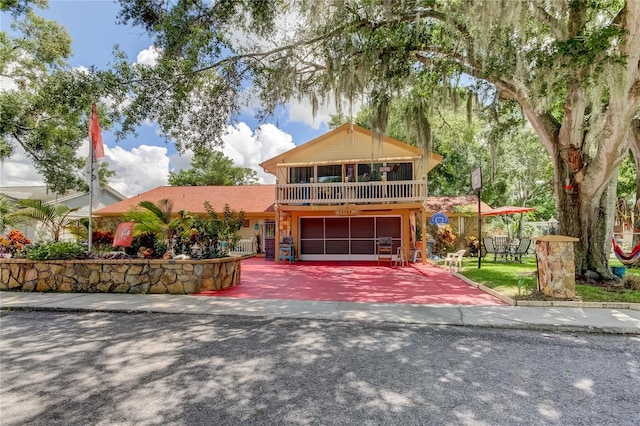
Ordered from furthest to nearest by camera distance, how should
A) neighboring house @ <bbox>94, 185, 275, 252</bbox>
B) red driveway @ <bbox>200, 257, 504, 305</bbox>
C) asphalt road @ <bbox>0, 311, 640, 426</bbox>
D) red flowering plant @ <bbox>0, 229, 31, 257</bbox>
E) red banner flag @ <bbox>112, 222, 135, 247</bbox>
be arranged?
neighboring house @ <bbox>94, 185, 275, 252</bbox>, red flowering plant @ <bbox>0, 229, 31, 257</bbox>, red banner flag @ <bbox>112, 222, 135, 247</bbox>, red driveway @ <bbox>200, 257, 504, 305</bbox>, asphalt road @ <bbox>0, 311, 640, 426</bbox>

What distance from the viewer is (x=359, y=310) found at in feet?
19.9

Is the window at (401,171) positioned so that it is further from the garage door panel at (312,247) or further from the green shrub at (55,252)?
the green shrub at (55,252)

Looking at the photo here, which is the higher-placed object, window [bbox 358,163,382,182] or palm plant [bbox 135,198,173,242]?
window [bbox 358,163,382,182]

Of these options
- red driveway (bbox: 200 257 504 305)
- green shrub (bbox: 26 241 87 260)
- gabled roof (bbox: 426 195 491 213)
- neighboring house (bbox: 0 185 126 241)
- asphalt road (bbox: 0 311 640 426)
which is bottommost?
red driveway (bbox: 200 257 504 305)

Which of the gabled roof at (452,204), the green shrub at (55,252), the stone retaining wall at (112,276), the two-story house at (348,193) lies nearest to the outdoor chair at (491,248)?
the gabled roof at (452,204)

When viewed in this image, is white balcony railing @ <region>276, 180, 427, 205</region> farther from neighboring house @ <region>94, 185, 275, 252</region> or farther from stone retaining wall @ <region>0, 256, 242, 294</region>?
stone retaining wall @ <region>0, 256, 242, 294</region>

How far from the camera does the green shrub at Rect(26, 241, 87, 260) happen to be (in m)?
8.01

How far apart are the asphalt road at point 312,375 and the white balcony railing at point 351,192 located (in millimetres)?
8914

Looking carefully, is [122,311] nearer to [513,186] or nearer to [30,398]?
[30,398]

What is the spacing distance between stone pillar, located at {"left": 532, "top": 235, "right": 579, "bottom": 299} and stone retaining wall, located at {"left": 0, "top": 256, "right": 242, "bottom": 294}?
22.8 feet

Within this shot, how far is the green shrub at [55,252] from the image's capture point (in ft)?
26.3

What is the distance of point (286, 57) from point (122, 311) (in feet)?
22.4

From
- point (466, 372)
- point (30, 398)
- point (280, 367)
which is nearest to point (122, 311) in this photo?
point (30, 398)

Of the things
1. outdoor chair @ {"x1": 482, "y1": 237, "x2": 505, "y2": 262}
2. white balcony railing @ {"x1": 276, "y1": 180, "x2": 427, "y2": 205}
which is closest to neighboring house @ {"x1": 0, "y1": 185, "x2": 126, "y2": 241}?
white balcony railing @ {"x1": 276, "y1": 180, "x2": 427, "y2": 205}
